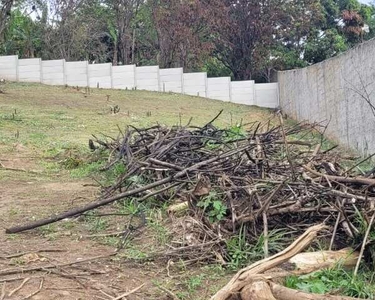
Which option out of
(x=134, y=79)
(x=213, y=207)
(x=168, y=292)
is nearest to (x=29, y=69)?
(x=134, y=79)

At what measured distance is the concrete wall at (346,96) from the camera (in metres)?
8.12

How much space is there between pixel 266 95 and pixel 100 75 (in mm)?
6651

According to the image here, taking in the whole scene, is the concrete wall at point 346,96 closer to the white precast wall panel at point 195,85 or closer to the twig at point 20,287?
the twig at point 20,287

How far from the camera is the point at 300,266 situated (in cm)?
327

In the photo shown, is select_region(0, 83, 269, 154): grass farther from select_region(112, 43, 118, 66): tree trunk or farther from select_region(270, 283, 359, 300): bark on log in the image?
select_region(270, 283, 359, 300): bark on log

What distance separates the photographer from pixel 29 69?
1964 centimetres

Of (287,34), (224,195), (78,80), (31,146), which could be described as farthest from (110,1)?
(224,195)

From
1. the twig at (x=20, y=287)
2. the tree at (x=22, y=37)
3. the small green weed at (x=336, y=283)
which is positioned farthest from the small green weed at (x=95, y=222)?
the tree at (x=22, y=37)

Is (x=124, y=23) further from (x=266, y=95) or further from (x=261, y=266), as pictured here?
(x=261, y=266)

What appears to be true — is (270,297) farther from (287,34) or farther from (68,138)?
(287,34)

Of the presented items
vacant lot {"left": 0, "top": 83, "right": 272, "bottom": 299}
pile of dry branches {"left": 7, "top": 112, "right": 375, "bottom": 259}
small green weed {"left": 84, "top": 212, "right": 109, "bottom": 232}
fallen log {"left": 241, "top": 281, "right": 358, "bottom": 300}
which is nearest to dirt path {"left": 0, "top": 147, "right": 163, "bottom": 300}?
vacant lot {"left": 0, "top": 83, "right": 272, "bottom": 299}

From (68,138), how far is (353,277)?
27.0 feet

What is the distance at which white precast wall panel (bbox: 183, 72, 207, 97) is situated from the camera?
20.3 meters

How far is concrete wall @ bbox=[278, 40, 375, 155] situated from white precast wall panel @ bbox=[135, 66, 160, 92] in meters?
7.25
